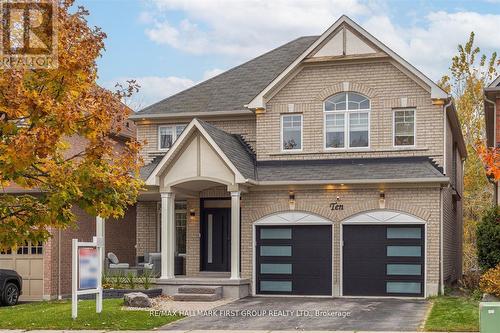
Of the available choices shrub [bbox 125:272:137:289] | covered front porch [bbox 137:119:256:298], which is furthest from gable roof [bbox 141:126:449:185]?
shrub [bbox 125:272:137:289]

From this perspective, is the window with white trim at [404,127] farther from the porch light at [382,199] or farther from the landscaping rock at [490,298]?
the landscaping rock at [490,298]

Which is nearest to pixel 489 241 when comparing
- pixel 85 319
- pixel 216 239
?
pixel 216 239

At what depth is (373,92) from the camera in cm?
2425

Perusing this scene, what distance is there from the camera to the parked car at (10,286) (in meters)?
24.5

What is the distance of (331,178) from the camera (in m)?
23.6

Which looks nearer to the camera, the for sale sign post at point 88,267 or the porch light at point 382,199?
the for sale sign post at point 88,267

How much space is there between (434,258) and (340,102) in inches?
229

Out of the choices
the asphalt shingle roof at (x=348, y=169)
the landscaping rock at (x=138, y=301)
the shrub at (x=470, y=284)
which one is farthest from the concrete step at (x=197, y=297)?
the shrub at (x=470, y=284)

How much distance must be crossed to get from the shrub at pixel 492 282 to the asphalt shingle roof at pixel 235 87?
10.5m

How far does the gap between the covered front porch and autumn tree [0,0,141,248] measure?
32.4 feet

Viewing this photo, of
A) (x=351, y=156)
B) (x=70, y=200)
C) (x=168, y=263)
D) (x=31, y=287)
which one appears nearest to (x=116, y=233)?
(x=31, y=287)

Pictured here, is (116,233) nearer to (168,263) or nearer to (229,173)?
(168,263)

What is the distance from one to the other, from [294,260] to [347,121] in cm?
482

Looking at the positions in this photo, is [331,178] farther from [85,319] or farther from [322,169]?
[85,319]
